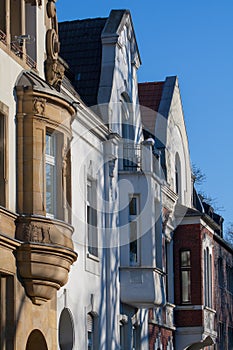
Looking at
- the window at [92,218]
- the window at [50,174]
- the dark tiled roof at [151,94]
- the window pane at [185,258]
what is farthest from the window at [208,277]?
the window at [50,174]

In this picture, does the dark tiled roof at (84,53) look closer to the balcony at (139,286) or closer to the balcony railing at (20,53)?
the balcony at (139,286)

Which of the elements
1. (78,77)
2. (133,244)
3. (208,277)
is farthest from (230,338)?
(78,77)

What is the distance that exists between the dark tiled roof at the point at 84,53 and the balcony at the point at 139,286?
16.9 feet

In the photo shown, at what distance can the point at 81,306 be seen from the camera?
90.7ft

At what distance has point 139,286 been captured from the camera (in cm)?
3164

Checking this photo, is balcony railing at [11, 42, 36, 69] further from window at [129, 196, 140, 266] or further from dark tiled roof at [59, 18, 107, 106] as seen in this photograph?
window at [129, 196, 140, 266]

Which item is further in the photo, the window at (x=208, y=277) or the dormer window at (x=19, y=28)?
the window at (x=208, y=277)

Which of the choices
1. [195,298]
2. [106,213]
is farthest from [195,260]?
[106,213]

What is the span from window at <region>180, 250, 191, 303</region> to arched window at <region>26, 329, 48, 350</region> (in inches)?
617

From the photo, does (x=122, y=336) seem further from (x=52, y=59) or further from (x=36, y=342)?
(x=52, y=59)

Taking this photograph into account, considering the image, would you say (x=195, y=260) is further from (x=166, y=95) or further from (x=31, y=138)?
(x=31, y=138)

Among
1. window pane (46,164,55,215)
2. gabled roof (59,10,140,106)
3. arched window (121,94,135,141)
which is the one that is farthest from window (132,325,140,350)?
window pane (46,164,55,215)

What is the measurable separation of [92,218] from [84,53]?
667 cm

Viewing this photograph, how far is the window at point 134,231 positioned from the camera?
108 feet
